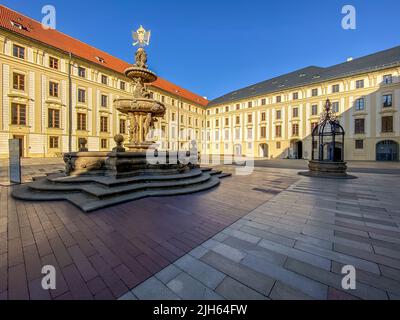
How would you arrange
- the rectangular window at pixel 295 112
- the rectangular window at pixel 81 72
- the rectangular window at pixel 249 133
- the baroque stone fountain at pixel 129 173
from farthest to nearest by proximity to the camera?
1. the rectangular window at pixel 249 133
2. the rectangular window at pixel 295 112
3. the rectangular window at pixel 81 72
4. the baroque stone fountain at pixel 129 173

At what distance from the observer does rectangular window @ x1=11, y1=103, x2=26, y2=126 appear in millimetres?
19516

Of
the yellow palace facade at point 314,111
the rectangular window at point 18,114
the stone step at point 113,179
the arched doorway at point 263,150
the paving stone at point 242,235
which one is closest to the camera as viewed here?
the paving stone at point 242,235

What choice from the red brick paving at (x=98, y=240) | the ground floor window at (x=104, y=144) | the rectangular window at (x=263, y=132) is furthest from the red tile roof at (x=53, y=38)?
the rectangular window at (x=263, y=132)

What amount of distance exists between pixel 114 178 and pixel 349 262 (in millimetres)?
6157

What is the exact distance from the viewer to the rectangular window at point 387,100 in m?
25.2

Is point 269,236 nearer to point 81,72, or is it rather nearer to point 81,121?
point 81,121

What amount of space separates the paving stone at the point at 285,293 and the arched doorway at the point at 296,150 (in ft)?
116

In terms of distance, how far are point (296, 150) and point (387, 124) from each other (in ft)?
40.4

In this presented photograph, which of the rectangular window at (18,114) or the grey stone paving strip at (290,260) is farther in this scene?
the rectangular window at (18,114)

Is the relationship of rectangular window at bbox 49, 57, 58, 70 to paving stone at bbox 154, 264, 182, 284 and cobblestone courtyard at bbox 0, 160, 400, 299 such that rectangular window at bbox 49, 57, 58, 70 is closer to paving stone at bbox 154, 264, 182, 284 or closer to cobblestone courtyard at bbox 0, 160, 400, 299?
cobblestone courtyard at bbox 0, 160, 400, 299

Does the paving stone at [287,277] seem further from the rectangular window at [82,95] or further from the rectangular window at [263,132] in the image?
the rectangular window at [263,132]

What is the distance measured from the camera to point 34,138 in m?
20.9

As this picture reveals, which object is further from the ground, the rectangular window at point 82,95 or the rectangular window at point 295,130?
the rectangular window at point 82,95

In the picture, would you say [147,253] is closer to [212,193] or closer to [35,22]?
[212,193]
